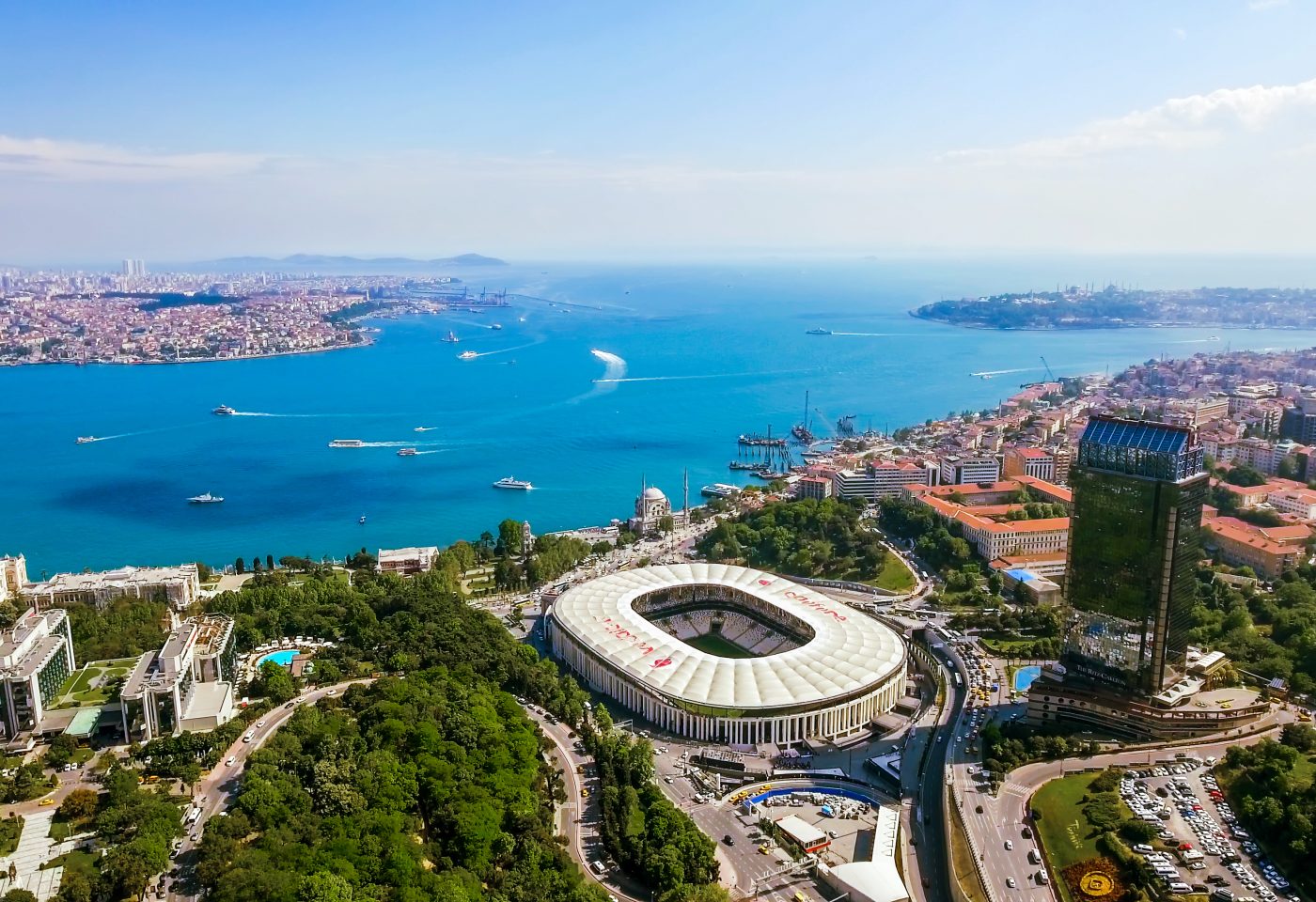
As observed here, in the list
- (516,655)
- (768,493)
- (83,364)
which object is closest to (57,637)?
(516,655)

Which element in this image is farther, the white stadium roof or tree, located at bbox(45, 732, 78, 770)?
the white stadium roof

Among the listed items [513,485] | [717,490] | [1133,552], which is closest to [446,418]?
[513,485]

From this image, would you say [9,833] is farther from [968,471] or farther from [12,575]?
[968,471]

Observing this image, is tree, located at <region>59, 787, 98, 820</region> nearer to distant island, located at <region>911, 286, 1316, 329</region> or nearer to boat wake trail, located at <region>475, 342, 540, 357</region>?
boat wake trail, located at <region>475, 342, 540, 357</region>

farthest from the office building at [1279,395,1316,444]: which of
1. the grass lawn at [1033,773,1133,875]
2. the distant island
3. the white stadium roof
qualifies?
the distant island

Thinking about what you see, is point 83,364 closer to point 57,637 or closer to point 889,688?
point 57,637

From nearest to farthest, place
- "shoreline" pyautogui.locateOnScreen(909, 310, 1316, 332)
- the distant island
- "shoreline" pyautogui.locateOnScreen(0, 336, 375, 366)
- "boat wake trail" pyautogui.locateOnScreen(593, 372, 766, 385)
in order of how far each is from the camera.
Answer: "boat wake trail" pyautogui.locateOnScreen(593, 372, 766, 385) → "shoreline" pyautogui.locateOnScreen(0, 336, 375, 366) → the distant island → "shoreline" pyautogui.locateOnScreen(909, 310, 1316, 332)
